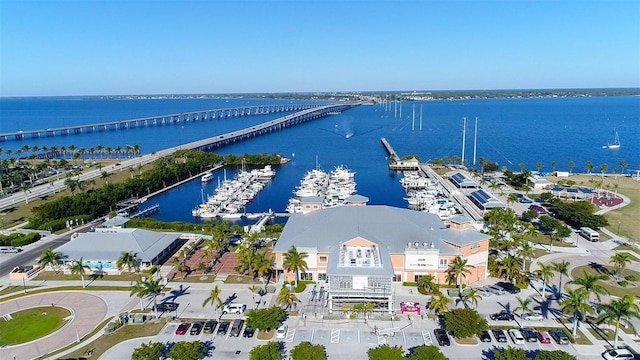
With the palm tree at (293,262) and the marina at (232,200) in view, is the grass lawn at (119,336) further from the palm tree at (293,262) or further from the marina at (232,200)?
the marina at (232,200)

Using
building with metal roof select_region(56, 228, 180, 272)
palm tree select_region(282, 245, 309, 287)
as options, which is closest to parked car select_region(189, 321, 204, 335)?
palm tree select_region(282, 245, 309, 287)

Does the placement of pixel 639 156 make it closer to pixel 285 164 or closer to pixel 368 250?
pixel 285 164

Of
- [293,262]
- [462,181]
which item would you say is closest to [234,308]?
[293,262]

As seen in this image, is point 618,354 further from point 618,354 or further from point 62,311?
point 62,311

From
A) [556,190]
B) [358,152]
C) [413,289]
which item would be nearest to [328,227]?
[413,289]

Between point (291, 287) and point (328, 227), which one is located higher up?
point (328, 227)

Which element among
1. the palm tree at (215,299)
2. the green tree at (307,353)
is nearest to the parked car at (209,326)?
the palm tree at (215,299)

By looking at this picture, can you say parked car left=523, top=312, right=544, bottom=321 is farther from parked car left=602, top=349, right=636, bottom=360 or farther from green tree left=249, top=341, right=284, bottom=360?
green tree left=249, top=341, right=284, bottom=360
